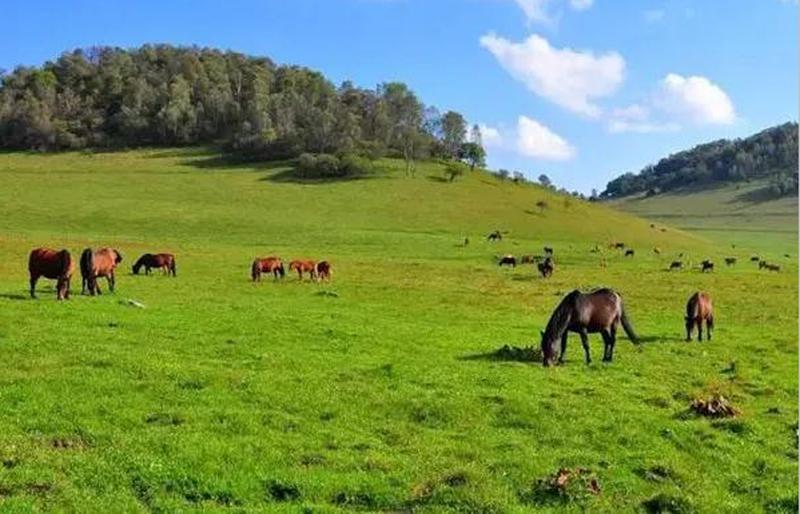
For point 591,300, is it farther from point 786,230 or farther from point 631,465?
point 786,230

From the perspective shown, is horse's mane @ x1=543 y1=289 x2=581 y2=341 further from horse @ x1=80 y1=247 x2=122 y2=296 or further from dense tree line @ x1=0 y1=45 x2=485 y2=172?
dense tree line @ x1=0 y1=45 x2=485 y2=172

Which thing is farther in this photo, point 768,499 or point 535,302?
point 535,302

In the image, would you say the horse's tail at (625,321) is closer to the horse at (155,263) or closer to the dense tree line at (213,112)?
the horse at (155,263)

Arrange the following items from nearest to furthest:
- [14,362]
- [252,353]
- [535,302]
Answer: [14,362]
[252,353]
[535,302]

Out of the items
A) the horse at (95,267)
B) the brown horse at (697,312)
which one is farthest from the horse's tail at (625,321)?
the horse at (95,267)

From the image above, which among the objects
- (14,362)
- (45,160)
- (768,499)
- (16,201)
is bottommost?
(768,499)

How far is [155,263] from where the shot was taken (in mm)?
43812

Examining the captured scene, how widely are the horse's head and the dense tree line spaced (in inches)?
4341

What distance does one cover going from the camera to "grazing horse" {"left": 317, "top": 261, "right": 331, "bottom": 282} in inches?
1784

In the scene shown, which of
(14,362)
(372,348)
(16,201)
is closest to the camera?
(14,362)

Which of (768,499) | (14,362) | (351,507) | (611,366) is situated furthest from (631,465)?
(14,362)

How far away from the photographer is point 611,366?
21000mm

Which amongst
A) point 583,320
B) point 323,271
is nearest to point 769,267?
point 323,271

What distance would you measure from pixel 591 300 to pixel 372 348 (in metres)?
6.05
